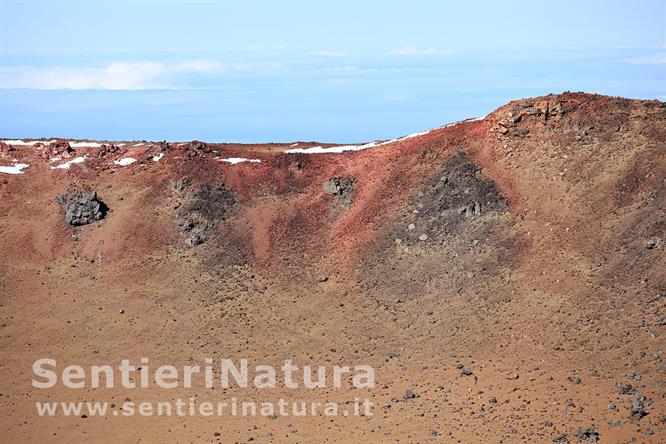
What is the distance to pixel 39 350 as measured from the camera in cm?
6238

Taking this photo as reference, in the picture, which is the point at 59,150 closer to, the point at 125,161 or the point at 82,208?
the point at 125,161

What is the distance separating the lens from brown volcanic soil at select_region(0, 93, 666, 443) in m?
53.3

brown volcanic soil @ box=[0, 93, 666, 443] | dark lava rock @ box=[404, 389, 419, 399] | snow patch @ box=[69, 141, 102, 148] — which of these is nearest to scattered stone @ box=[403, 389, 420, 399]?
dark lava rock @ box=[404, 389, 419, 399]

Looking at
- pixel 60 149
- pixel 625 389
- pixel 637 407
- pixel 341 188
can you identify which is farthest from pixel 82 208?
pixel 637 407

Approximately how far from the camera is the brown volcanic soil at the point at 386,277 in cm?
5334

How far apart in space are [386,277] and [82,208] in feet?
84.4

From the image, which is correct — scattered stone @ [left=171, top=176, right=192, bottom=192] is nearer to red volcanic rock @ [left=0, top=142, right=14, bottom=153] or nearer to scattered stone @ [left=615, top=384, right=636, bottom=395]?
red volcanic rock @ [left=0, top=142, right=14, bottom=153]

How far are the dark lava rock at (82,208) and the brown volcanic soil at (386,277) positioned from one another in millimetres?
Result: 755

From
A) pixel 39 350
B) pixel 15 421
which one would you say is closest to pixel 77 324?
pixel 39 350

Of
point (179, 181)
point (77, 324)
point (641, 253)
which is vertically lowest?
point (77, 324)

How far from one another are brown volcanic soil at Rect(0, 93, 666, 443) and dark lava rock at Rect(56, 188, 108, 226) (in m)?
0.76

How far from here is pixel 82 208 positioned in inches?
2906

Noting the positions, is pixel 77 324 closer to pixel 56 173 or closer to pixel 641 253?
pixel 56 173

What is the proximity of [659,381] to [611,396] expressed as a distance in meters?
2.72
